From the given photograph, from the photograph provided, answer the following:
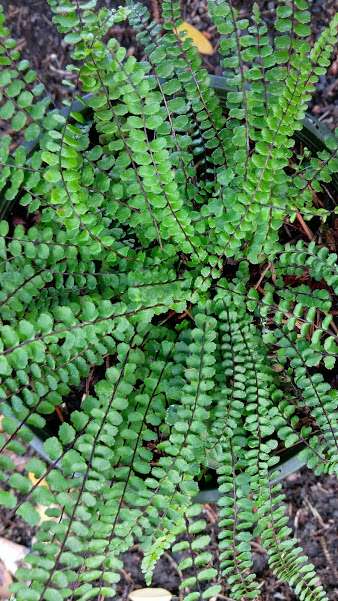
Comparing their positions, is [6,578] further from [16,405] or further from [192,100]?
[192,100]

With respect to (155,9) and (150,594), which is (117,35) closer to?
(155,9)

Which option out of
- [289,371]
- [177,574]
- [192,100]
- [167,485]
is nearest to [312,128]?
[192,100]

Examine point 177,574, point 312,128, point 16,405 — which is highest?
point 312,128

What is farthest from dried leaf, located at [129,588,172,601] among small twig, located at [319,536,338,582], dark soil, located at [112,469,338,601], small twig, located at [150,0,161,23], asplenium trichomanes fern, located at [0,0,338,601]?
small twig, located at [150,0,161,23]

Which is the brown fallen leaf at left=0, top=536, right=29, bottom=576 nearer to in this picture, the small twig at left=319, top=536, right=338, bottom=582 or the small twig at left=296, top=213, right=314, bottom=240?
the small twig at left=319, top=536, right=338, bottom=582

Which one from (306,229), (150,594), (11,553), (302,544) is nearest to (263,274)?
(306,229)

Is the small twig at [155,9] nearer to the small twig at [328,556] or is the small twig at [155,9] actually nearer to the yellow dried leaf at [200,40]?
the yellow dried leaf at [200,40]
